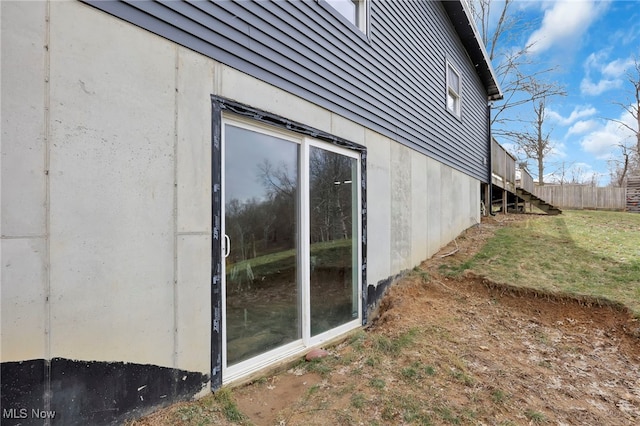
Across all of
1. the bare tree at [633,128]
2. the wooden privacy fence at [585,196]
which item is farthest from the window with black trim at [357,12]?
the bare tree at [633,128]

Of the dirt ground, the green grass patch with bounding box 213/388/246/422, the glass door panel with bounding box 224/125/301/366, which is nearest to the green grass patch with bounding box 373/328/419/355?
the dirt ground

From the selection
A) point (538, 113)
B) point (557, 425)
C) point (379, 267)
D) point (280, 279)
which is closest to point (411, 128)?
point (379, 267)

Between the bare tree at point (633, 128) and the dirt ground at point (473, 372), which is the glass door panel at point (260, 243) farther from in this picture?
the bare tree at point (633, 128)

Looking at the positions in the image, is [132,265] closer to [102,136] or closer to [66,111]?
[102,136]

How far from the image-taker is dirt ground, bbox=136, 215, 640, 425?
239 centimetres

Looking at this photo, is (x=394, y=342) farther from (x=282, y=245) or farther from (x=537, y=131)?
(x=537, y=131)

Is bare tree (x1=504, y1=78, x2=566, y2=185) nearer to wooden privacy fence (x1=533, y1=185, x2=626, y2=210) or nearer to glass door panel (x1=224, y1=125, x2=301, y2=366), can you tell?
wooden privacy fence (x1=533, y1=185, x2=626, y2=210)

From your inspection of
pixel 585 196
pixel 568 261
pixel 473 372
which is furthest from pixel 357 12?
pixel 585 196

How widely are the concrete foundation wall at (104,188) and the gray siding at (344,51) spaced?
0.20 m

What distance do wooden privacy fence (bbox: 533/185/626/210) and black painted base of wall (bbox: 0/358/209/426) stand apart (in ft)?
65.5

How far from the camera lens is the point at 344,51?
13.1ft

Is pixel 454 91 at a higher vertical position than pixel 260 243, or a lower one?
higher

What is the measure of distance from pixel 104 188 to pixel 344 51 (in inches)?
127

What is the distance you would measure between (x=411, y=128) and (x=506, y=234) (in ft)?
14.4
